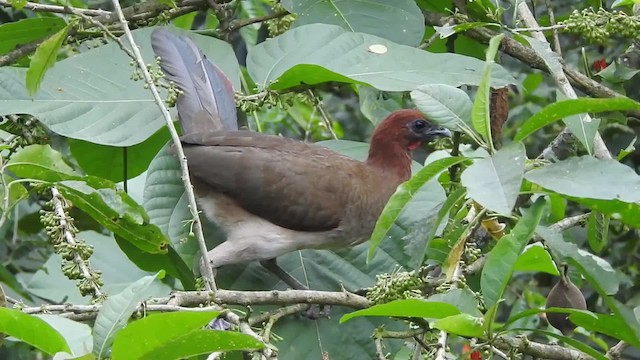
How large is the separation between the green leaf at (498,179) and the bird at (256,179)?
130 cm

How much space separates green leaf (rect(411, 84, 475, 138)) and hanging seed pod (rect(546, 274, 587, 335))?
0.35 meters

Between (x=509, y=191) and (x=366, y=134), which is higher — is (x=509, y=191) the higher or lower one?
the higher one

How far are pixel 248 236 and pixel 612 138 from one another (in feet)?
6.99

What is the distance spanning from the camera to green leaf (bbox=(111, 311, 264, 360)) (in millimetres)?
1289

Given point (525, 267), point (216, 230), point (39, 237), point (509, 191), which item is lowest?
point (39, 237)

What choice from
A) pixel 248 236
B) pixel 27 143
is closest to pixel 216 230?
pixel 248 236

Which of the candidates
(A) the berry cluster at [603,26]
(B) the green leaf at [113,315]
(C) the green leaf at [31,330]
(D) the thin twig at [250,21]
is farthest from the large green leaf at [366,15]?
(C) the green leaf at [31,330]

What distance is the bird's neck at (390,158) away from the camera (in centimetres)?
323

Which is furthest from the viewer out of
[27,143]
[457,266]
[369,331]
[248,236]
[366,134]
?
[366,134]

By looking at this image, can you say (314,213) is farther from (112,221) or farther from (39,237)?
(39,237)

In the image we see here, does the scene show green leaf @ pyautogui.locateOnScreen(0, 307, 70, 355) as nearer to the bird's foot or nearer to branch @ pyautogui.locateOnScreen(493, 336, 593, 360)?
branch @ pyautogui.locateOnScreen(493, 336, 593, 360)

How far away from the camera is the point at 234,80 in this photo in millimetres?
2855

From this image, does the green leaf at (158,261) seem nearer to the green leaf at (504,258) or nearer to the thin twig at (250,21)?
the thin twig at (250,21)

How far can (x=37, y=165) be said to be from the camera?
6.72 ft
